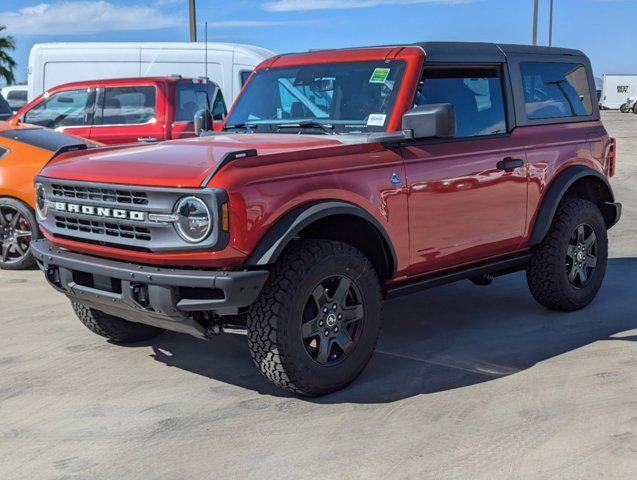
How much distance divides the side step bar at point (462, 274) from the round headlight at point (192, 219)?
52.2 inches

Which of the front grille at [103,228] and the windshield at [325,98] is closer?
the front grille at [103,228]

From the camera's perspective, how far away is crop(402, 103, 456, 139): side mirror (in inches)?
177

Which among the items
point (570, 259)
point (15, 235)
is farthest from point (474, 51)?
point (15, 235)

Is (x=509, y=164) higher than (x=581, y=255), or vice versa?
(x=509, y=164)

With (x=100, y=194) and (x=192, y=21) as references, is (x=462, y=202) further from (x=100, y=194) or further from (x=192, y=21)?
(x=192, y=21)

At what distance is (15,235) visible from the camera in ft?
25.4

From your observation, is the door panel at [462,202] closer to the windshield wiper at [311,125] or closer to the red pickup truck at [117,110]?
the windshield wiper at [311,125]

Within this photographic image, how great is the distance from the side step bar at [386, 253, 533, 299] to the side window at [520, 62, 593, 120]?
3.30 feet

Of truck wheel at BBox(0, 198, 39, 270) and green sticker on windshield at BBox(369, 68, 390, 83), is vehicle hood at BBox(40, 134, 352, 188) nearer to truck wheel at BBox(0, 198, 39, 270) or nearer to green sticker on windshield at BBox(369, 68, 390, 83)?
green sticker on windshield at BBox(369, 68, 390, 83)

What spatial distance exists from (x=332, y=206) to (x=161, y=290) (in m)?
0.96

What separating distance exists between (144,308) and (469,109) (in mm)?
2508

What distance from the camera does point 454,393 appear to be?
14.4 feet

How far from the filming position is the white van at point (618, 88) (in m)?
58.2

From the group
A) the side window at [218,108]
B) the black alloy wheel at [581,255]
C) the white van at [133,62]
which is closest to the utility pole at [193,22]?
the white van at [133,62]
